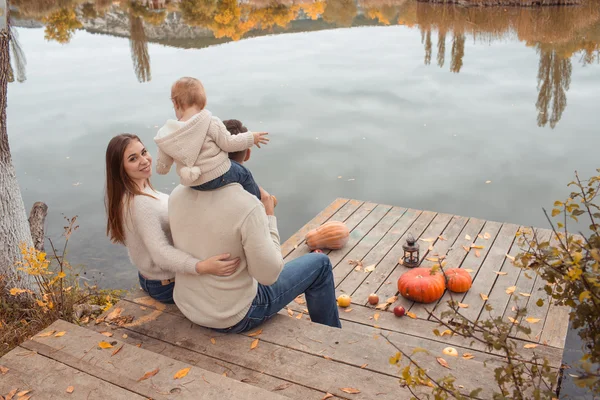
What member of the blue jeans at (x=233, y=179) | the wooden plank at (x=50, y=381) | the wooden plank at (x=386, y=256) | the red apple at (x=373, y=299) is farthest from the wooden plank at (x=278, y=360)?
the wooden plank at (x=386, y=256)

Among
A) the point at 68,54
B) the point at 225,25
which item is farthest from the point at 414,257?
the point at 225,25

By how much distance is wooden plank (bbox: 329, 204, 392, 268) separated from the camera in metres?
5.02

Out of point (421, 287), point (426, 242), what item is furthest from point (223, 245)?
point (426, 242)

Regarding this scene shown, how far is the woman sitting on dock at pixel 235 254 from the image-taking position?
265 centimetres

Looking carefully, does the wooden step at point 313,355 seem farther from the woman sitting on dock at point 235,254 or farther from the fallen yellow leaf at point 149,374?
the fallen yellow leaf at point 149,374

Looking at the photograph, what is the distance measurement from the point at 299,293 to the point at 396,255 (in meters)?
1.91

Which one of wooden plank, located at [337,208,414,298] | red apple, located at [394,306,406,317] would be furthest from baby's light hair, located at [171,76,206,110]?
wooden plank, located at [337,208,414,298]

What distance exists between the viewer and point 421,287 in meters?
4.21

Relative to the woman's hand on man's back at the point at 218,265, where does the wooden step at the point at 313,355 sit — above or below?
below

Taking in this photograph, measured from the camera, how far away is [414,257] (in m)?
4.77

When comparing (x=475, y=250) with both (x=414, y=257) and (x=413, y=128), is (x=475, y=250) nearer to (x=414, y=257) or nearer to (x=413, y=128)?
(x=414, y=257)

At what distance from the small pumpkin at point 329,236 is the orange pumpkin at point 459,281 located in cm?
105

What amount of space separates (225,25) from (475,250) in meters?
17.3

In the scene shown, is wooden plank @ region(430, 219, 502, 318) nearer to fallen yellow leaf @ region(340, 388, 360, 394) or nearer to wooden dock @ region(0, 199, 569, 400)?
wooden dock @ region(0, 199, 569, 400)
